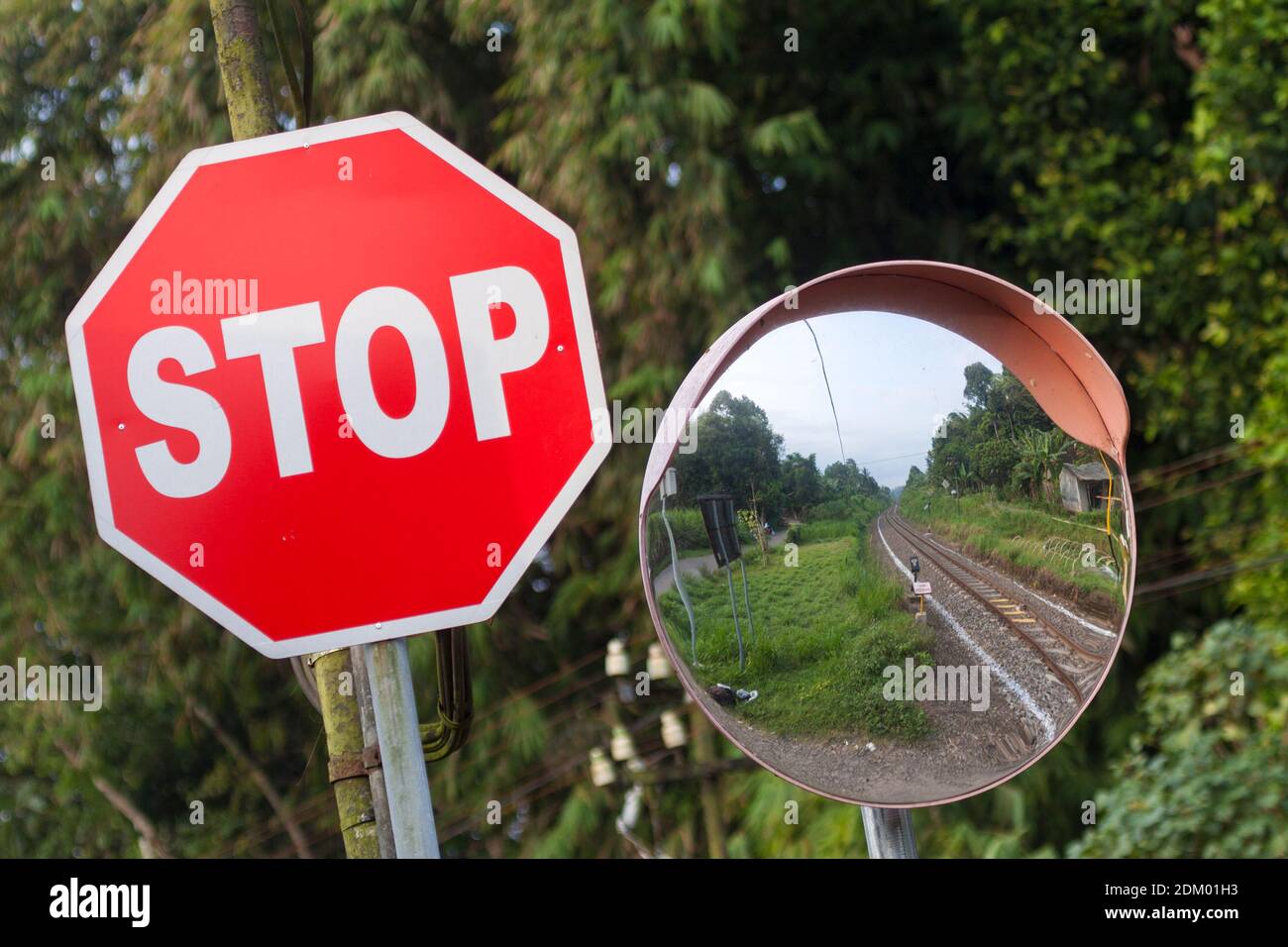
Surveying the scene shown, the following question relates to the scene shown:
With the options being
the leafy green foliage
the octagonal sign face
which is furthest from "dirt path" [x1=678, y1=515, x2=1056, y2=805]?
the leafy green foliage

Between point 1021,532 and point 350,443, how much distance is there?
698mm

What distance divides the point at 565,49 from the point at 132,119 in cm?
171

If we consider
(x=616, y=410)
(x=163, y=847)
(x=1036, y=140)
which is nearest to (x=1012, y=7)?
(x=1036, y=140)

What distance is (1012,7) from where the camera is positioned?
14.8ft

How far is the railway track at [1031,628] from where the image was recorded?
3.33 feet

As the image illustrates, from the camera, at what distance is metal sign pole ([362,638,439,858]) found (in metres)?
1.27

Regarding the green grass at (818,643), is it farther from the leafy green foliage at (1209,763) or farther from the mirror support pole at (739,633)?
the leafy green foliage at (1209,763)

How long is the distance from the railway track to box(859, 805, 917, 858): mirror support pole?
6.9 inches

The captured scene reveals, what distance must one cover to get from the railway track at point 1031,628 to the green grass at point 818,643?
0.16 ft

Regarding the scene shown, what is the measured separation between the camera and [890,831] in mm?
1064

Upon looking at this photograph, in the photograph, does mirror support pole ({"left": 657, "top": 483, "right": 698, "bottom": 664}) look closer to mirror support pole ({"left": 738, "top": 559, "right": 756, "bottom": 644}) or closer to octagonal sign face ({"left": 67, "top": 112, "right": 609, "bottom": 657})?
mirror support pole ({"left": 738, "top": 559, "right": 756, "bottom": 644})

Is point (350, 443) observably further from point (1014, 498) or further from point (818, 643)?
point (1014, 498)

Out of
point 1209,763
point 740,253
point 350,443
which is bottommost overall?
point 1209,763

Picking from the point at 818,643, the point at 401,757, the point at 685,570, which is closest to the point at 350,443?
the point at 401,757
